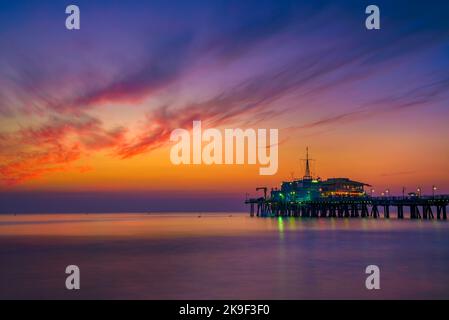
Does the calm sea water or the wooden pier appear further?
the wooden pier

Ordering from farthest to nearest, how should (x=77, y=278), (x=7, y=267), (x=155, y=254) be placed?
1. (x=155, y=254)
2. (x=7, y=267)
3. (x=77, y=278)

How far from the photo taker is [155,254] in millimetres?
41219

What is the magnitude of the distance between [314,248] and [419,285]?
1971cm

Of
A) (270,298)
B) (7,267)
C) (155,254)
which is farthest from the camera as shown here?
(155,254)

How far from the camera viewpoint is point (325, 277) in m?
28.7

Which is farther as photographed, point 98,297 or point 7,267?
point 7,267

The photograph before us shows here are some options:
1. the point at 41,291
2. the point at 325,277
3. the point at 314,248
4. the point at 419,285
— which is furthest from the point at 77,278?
the point at 314,248

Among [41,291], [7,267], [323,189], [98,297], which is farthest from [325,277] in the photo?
[323,189]

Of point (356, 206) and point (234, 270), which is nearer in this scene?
point (234, 270)

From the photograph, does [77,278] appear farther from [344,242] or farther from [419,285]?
[344,242]

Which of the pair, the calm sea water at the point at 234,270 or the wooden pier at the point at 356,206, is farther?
the wooden pier at the point at 356,206
